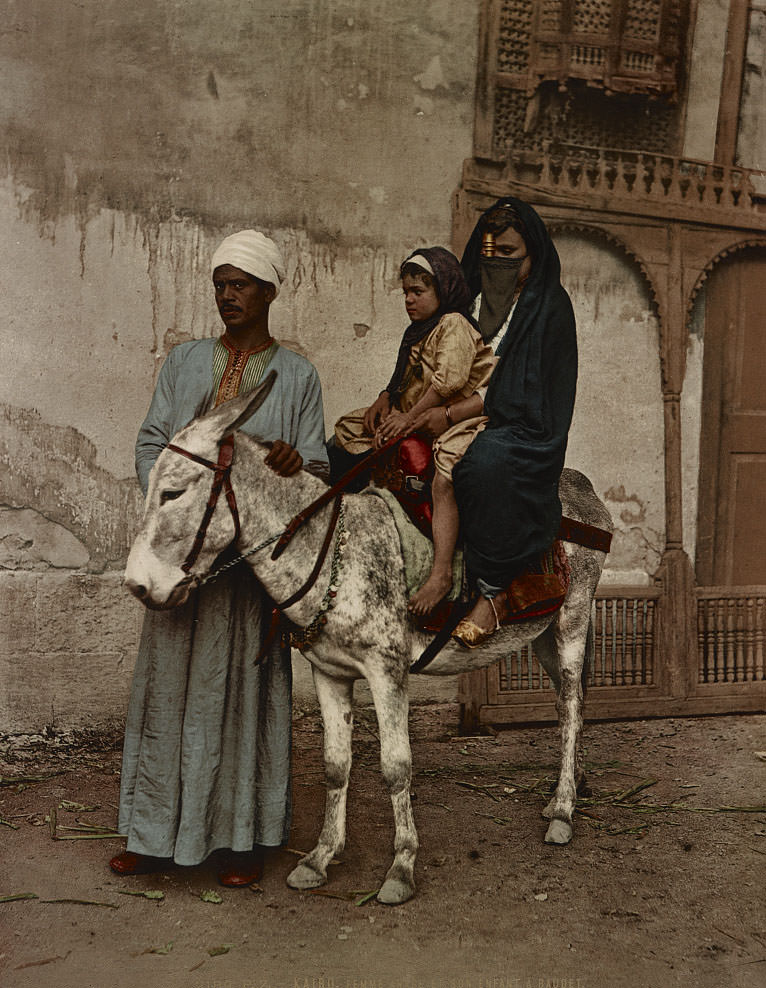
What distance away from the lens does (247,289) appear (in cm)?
379

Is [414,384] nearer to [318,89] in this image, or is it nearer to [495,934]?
[495,934]

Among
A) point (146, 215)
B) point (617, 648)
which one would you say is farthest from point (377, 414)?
point (617, 648)

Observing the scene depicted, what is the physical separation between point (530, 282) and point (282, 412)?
1.19m

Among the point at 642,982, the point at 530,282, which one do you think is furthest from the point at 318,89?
the point at 642,982

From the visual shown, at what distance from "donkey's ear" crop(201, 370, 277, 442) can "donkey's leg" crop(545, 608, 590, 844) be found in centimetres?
191

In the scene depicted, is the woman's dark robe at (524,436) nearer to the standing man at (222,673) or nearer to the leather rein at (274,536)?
the leather rein at (274,536)

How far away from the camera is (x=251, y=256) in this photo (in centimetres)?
377

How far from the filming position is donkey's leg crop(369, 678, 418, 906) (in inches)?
149

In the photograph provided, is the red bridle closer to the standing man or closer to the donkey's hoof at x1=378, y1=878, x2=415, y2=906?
the standing man

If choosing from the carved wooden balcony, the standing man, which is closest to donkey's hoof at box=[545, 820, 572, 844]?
the standing man

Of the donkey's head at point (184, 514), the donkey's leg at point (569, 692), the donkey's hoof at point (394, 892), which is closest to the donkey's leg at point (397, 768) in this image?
the donkey's hoof at point (394, 892)

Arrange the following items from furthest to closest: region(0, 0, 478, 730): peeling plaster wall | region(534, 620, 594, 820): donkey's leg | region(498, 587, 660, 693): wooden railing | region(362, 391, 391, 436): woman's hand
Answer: region(498, 587, 660, 693): wooden railing
region(0, 0, 478, 730): peeling plaster wall
region(534, 620, 594, 820): donkey's leg
region(362, 391, 391, 436): woman's hand

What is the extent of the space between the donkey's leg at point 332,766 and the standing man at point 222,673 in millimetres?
150

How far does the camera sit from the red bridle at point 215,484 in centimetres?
349
